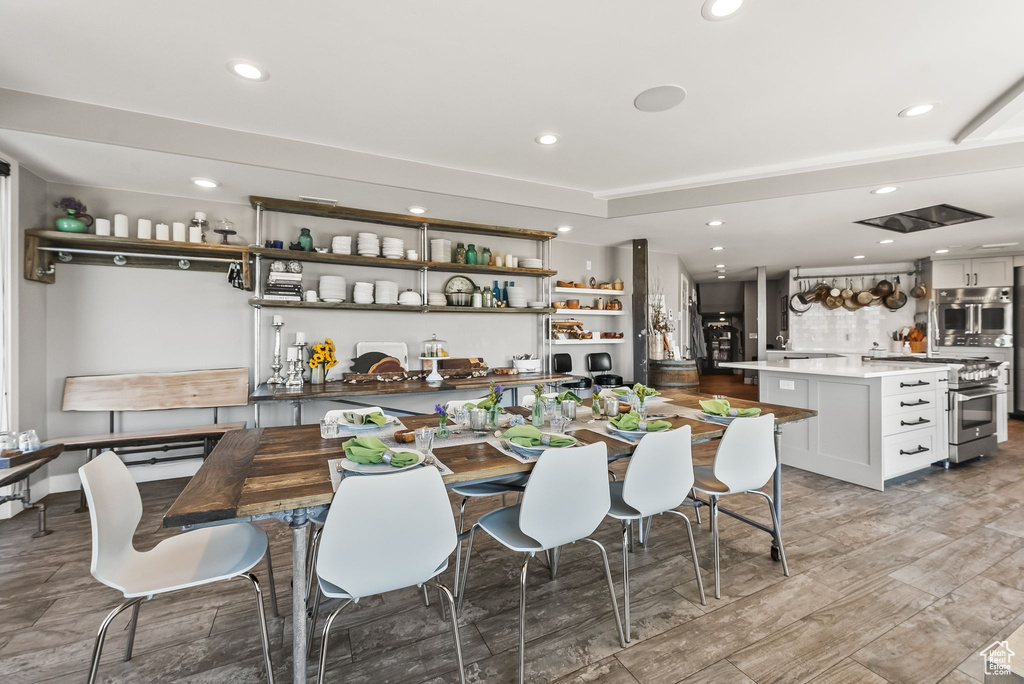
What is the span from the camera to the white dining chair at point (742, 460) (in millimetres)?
1990

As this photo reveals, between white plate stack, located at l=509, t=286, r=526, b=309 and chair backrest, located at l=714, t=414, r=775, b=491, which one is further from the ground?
white plate stack, located at l=509, t=286, r=526, b=309

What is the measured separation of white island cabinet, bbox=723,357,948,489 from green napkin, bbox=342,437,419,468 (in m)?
3.41

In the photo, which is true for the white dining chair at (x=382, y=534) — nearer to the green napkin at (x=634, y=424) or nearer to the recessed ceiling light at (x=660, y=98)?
the green napkin at (x=634, y=424)

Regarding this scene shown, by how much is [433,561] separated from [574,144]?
2931 mm

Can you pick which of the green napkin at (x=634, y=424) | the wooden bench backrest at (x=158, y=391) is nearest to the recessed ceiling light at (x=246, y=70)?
the wooden bench backrest at (x=158, y=391)

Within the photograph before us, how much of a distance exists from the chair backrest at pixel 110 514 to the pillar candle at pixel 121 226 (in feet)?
8.73

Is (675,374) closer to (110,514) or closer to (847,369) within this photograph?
(847,369)

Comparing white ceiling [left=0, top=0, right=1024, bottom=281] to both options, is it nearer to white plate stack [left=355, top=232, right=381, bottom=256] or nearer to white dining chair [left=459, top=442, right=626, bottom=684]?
white plate stack [left=355, top=232, right=381, bottom=256]

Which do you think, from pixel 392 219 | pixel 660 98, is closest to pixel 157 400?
pixel 392 219

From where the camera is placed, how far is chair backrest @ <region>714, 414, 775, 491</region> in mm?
1991

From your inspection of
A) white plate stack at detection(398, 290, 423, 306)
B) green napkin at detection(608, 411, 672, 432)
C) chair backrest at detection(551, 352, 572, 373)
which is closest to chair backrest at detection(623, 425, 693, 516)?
green napkin at detection(608, 411, 672, 432)

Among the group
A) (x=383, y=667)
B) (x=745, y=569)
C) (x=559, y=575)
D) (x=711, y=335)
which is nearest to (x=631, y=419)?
(x=559, y=575)

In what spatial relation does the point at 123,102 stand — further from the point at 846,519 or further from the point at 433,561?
the point at 846,519

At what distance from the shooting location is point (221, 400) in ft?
12.2
